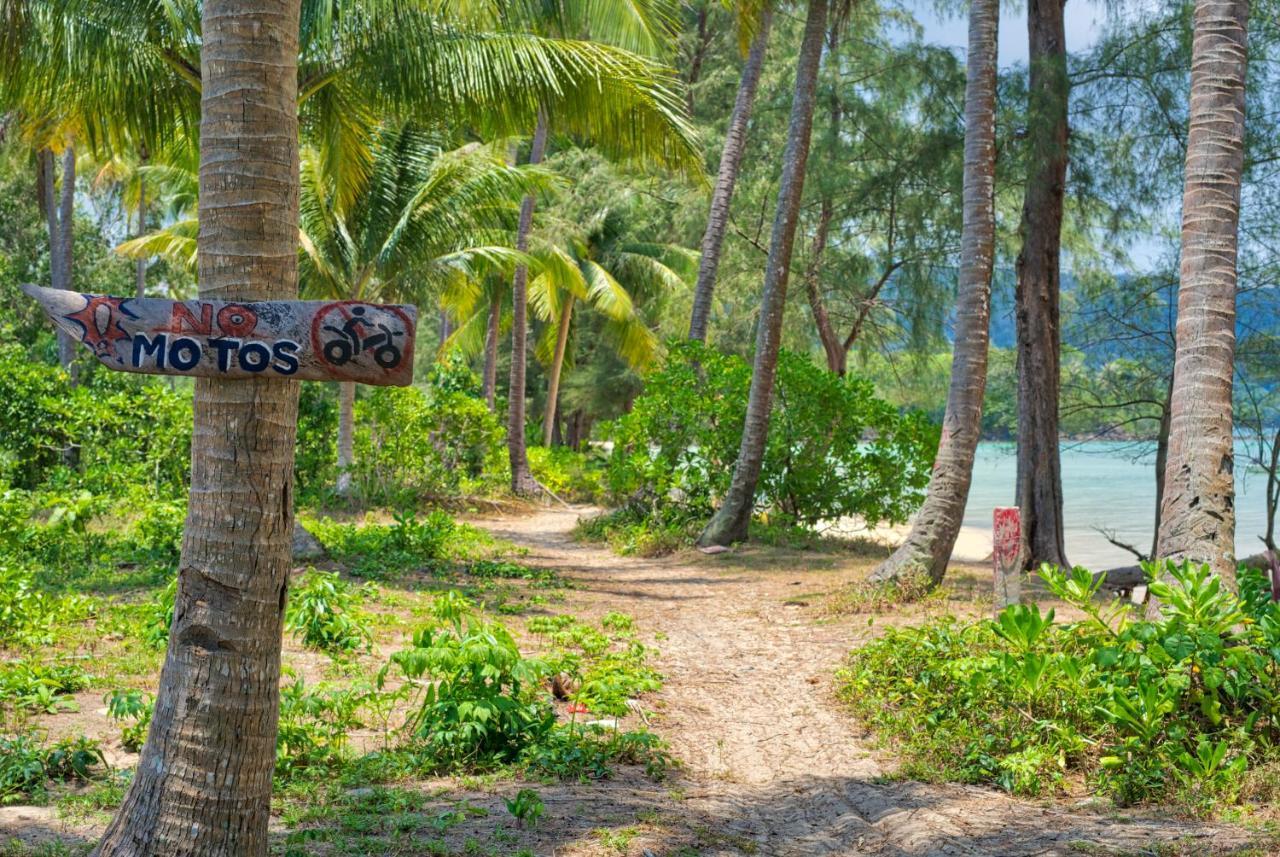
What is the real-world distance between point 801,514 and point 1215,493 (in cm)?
940

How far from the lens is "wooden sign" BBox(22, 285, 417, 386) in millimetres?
3297

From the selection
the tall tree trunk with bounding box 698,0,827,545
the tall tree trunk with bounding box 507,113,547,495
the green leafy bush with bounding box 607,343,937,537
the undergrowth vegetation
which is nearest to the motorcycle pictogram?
the tall tree trunk with bounding box 698,0,827,545

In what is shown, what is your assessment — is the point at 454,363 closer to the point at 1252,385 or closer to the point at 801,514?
the point at 801,514

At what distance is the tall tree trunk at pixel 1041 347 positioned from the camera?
12.4 m

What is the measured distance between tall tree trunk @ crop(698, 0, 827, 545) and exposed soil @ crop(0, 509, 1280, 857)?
4718 millimetres

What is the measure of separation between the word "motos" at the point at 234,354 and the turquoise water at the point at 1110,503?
14.1 m

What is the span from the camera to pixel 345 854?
3.93 m

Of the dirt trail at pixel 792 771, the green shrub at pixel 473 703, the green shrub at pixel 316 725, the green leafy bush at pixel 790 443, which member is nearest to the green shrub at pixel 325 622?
the green shrub at pixel 316 725

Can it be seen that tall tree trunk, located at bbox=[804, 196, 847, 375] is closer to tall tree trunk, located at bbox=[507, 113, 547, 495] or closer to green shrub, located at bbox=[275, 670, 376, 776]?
tall tree trunk, located at bbox=[507, 113, 547, 495]

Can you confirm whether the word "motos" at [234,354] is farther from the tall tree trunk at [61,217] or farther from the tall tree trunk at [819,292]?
the tall tree trunk at [61,217]

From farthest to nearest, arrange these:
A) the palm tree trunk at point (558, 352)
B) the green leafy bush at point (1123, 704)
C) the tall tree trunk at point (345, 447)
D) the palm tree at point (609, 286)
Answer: the palm tree trunk at point (558, 352)
the palm tree at point (609, 286)
the tall tree trunk at point (345, 447)
the green leafy bush at point (1123, 704)

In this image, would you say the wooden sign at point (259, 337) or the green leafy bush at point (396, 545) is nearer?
the wooden sign at point (259, 337)

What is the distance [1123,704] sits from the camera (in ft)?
16.2

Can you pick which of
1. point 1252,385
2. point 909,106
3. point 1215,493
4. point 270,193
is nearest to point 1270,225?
point 1252,385
